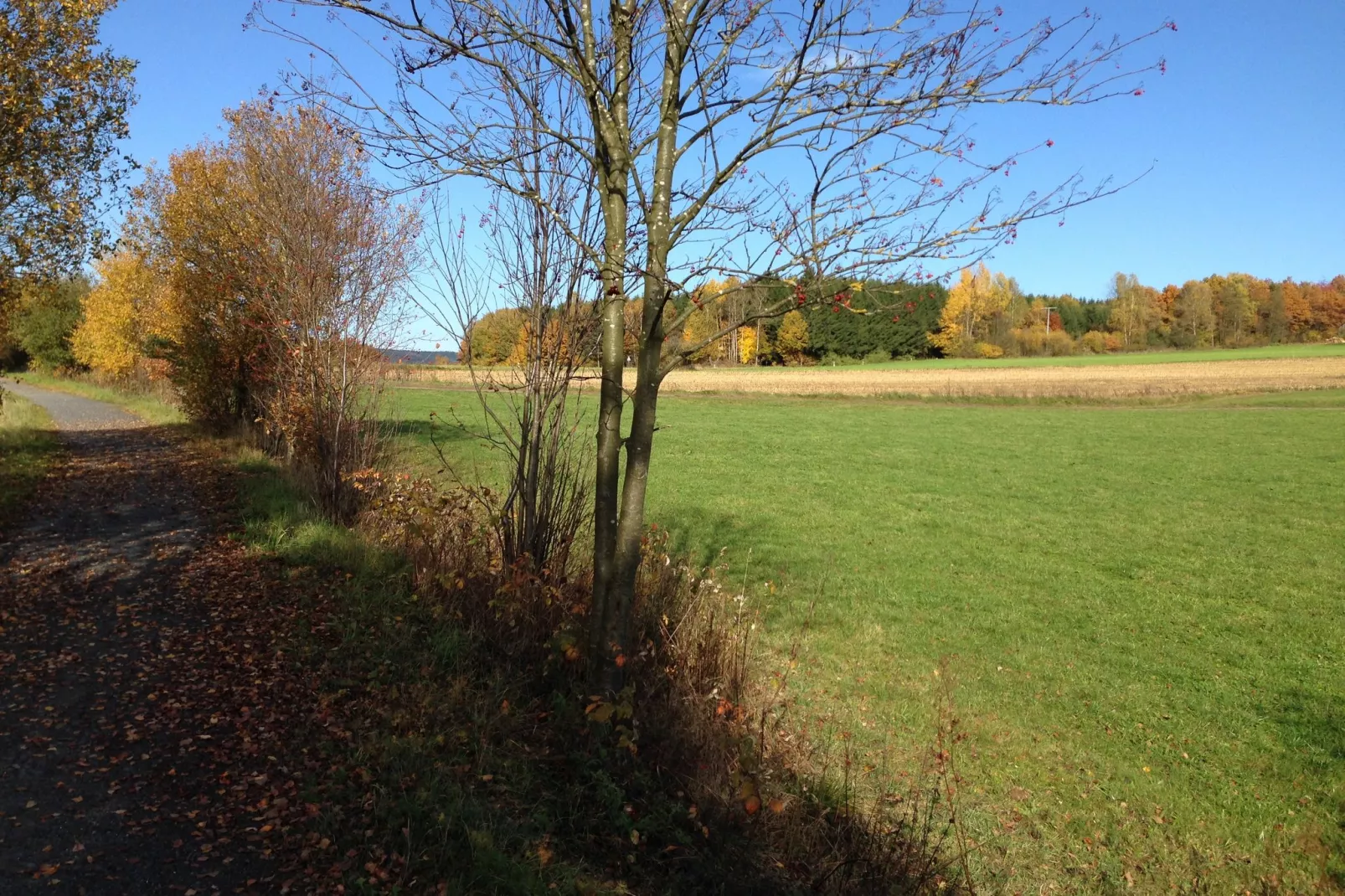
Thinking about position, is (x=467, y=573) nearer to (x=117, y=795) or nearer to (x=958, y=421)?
(x=117, y=795)

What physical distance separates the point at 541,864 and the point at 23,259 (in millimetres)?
13115

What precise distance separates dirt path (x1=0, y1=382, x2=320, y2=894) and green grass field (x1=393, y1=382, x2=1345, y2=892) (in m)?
4.14

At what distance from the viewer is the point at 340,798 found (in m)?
4.07

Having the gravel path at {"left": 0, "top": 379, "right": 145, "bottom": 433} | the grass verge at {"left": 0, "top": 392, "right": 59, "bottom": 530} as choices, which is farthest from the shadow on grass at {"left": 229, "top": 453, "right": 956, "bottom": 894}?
the gravel path at {"left": 0, "top": 379, "right": 145, "bottom": 433}

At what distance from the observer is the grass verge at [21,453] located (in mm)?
10645

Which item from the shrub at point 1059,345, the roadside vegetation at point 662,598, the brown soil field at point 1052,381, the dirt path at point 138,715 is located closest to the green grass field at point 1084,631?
the roadside vegetation at point 662,598

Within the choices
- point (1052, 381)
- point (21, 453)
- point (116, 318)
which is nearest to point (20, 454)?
point (21, 453)

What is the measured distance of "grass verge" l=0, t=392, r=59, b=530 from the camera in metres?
10.6

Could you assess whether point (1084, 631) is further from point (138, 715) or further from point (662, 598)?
point (138, 715)

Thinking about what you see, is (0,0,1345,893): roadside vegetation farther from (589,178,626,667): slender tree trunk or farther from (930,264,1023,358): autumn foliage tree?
(930,264,1023,358): autumn foliage tree

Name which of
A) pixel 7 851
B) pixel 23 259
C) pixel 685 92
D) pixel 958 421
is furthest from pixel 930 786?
pixel 958 421

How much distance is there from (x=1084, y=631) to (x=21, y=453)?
1743 cm

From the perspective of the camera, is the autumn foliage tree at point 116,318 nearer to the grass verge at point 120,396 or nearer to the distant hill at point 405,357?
the grass verge at point 120,396

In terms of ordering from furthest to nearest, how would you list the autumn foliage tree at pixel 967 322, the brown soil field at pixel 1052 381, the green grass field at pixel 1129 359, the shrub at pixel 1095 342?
1. the shrub at pixel 1095 342
2. the autumn foliage tree at pixel 967 322
3. the green grass field at pixel 1129 359
4. the brown soil field at pixel 1052 381
